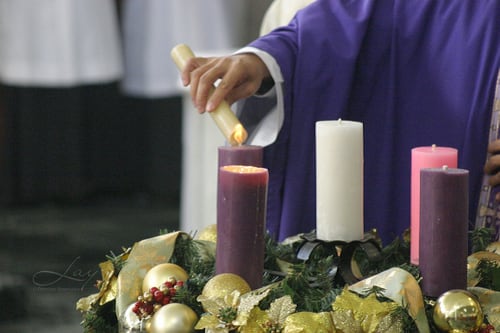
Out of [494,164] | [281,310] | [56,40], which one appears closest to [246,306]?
[281,310]

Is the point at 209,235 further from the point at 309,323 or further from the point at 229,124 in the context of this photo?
the point at 309,323

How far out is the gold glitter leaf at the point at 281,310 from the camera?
0.92m

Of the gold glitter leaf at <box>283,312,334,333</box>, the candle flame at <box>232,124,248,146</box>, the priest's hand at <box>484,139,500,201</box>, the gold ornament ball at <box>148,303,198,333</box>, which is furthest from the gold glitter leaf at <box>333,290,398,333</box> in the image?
the priest's hand at <box>484,139,500,201</box>

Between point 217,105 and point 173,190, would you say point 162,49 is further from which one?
point 217,105

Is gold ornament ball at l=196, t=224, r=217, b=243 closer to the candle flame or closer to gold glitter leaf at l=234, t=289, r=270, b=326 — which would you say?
the candle flame

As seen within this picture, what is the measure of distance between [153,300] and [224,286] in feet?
0.28

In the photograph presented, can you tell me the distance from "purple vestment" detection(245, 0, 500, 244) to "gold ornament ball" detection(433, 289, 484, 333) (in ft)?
1.78

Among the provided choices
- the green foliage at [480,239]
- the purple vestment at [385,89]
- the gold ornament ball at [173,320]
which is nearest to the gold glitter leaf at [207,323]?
the gold ornament ball at [173,320]

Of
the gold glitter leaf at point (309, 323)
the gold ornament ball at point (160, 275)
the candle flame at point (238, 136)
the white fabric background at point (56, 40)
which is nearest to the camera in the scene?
the gold glitter leaf at point (309, 323)

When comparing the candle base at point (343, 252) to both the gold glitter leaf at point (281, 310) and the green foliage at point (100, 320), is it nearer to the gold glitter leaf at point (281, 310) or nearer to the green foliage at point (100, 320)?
the gold glitter leaf at point (281, 310)

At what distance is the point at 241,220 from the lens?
94 centimetres

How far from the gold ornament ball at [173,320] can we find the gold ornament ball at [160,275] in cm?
7

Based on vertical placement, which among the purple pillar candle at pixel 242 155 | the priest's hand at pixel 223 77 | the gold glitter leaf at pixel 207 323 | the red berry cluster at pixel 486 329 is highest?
the priest's hand at pixel 223 77

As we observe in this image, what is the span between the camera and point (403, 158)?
151 centimetres
